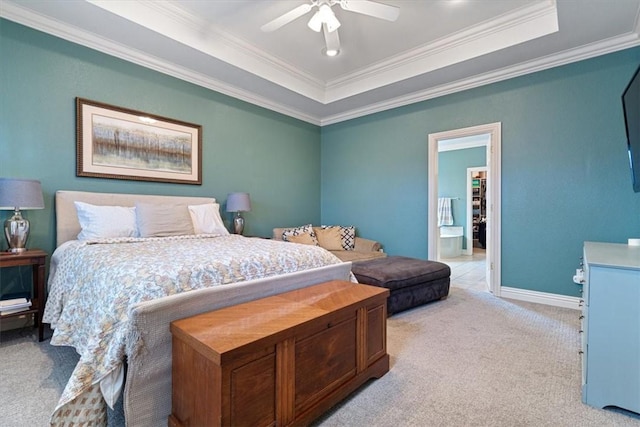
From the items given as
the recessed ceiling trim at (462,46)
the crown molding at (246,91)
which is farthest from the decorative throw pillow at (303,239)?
the recessed ceiling trim at (462,46)

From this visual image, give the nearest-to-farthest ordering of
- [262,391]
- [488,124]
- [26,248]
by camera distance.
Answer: [262,391] < [26,248] < [488,124]

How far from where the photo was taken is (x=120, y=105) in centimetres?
322

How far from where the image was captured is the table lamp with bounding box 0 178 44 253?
2307 mm

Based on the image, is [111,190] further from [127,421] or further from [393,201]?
[393,201]

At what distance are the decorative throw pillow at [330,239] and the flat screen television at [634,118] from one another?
3.33 m

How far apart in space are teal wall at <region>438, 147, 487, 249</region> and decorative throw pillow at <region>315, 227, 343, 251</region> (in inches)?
171

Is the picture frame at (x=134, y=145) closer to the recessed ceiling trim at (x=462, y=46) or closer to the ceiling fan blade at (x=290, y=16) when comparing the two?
the ceiling fan blade at (x=290, y=16)

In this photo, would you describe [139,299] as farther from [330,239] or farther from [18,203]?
[330,239]

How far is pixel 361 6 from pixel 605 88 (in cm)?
269

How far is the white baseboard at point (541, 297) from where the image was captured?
3.21 meters

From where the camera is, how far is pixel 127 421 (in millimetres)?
1326

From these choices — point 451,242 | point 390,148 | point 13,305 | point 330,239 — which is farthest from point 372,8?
point 451,242

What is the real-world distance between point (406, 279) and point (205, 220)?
230cm

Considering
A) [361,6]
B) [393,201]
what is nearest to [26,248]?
[361,6]
